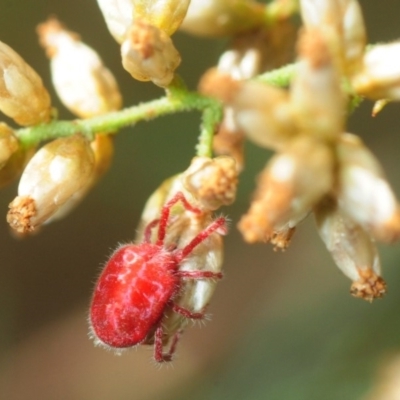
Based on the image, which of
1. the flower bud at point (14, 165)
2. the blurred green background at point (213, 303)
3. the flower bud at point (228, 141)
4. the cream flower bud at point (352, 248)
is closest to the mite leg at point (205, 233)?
the flower bud at point (228, 141)

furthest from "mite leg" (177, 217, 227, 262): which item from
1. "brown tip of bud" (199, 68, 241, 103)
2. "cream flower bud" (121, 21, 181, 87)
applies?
"brown tip of bud" (199, 68, 241, 103)

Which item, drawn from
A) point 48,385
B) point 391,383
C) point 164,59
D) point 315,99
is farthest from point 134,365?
point 315,99

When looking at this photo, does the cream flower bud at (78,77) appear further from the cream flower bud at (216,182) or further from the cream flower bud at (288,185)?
the cream flower bud at (288,185)

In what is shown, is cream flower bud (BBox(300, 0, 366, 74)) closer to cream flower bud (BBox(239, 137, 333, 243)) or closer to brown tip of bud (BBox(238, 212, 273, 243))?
cream flower bud (BBox(239, 137, 333, 243))

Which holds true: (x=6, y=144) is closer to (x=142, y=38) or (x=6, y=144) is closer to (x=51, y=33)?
(x=142, y=38)

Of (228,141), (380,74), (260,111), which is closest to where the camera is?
(260,111)

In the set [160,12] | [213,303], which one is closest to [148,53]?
[160,12]

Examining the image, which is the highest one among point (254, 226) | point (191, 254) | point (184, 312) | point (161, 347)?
point (254, 226)
